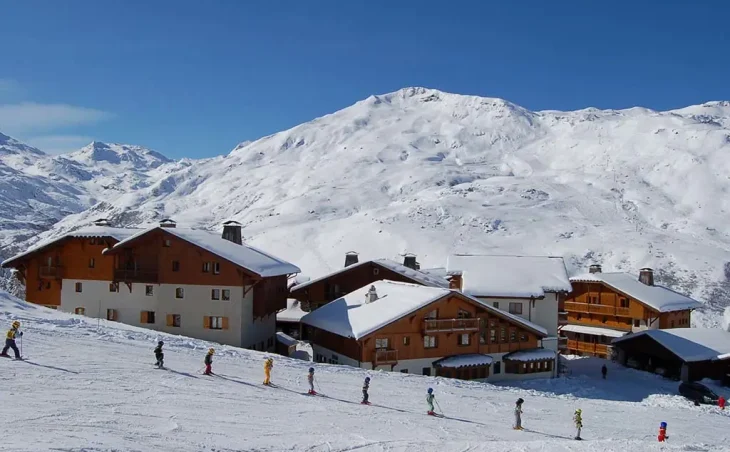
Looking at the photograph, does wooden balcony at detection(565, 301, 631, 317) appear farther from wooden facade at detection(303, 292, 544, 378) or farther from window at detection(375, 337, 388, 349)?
window at detection(375, 337, 388, 349)

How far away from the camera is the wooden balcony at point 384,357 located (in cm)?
3600

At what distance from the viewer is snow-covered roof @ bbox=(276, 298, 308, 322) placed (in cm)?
5631

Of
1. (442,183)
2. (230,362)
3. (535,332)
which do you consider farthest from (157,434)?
(442,183)

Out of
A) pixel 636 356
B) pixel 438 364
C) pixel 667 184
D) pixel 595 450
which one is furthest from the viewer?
pixel 667 184

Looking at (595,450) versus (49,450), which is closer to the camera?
(49,450)

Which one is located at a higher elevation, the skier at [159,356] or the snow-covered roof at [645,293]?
the snow-covered roof at [645,293]

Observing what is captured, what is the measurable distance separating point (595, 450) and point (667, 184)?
158 meters

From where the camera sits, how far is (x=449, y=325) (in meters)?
38.4

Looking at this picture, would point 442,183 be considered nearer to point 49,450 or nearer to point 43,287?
point 43,287

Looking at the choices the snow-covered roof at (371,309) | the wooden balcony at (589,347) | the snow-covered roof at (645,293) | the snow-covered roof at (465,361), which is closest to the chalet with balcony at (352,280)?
the snow-covered roof at (371,309)

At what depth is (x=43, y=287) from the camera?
44.8 m

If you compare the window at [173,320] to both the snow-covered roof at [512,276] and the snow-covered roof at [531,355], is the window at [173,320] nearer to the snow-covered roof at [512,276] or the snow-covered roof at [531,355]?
the snow-covered roof at [512,276]

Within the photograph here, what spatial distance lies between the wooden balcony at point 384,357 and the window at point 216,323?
9.68m

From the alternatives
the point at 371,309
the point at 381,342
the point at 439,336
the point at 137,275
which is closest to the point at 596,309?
the point at 439,336
